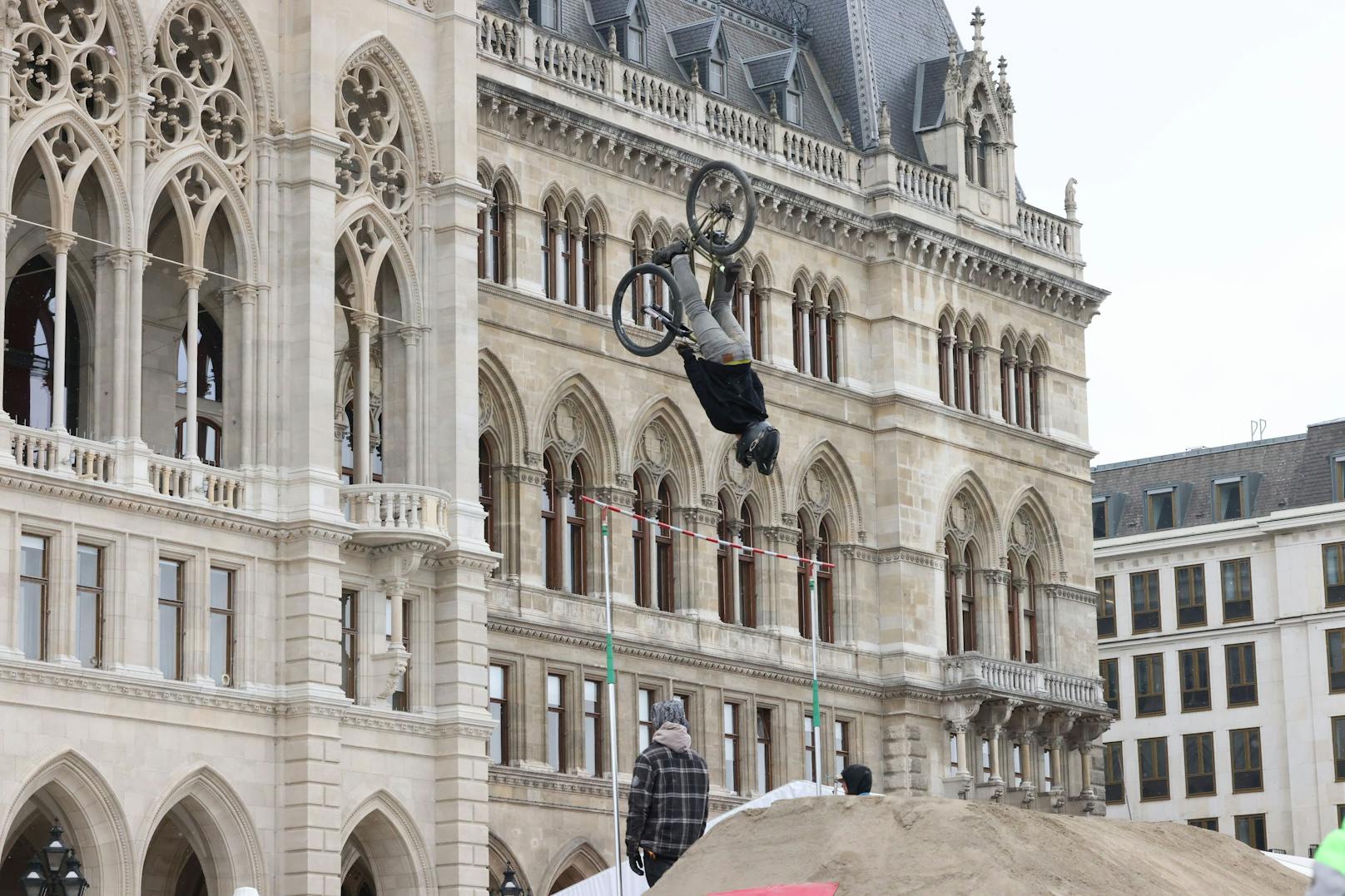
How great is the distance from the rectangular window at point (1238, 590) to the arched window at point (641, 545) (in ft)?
99.8

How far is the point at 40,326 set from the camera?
122 feet

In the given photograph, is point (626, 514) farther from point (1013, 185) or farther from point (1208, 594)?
point (1208, 594)

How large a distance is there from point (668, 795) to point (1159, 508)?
58.8 meters

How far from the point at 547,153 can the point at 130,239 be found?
11.6m

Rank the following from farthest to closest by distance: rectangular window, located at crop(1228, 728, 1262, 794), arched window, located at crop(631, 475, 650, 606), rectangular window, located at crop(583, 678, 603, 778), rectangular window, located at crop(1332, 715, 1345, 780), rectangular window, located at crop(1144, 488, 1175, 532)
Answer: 1. rectangular window, located at crop(1144, 488, 1175, 532)
2. rectangular window, located at crop(1228, 728, 1262, 794)
3. rectangular window, located at crop(1332, 715, 1345, 780)
4. arched window, located at crop(631, 475, 650, 606)
5. rectangular window, located at crop(583, 678, 603, 778)

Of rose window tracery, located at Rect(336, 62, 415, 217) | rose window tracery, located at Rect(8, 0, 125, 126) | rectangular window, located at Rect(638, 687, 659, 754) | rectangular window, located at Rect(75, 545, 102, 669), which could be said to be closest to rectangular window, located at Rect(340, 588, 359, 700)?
rectangular window, located at Rect(75, 545, 102, 669)

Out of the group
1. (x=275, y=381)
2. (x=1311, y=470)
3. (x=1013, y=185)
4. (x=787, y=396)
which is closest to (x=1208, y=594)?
(x=1311, y=470)

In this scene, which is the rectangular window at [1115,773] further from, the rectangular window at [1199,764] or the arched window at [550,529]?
the arched window at [550,529]

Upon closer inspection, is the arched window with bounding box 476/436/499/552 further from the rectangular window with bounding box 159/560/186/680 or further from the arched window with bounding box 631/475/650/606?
the rectangular window with bounding box 159/560/186/680

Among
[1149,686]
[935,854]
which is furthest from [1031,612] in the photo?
[935,854]

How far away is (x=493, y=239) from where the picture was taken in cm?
4366

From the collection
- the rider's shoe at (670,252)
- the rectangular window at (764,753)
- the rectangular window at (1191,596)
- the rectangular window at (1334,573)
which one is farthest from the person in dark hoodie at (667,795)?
the rectangular window at (1191,596)

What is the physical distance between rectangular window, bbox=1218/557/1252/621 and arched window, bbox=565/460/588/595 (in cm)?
3205

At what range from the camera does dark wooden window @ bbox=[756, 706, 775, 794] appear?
157ft
